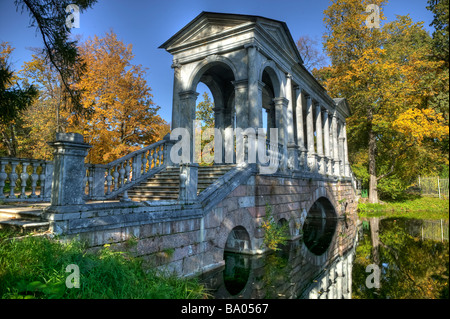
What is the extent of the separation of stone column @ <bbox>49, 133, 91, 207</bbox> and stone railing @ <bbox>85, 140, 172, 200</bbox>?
1.12m

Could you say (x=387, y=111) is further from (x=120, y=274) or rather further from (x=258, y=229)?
(x=120, y=274)

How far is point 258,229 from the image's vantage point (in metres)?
8.59

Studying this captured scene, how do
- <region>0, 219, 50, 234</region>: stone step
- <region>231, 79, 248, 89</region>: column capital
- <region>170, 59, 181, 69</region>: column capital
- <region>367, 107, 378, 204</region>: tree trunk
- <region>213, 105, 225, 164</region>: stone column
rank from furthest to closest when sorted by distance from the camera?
<region>367, 107, 378, 204</region>: tree trunk
<region>213, 105, 225, 164</region>: stone column
<region>170, 59, 181, 69</region>: column capital
<region>231, 79, 248, 89</region>: column capital
<region>0, 219, 50, 234</region>: stone step

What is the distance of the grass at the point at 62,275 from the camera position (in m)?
2.83

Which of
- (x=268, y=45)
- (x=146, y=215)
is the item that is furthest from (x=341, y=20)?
(x=146, y=215)

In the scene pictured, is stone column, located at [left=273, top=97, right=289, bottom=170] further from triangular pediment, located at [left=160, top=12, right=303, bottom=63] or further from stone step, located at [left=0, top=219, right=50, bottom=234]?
stone step, located at [left=0, top=219, right=50, bottom=234]

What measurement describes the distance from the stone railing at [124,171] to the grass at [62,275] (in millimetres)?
1794

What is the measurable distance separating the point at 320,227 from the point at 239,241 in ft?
26.2

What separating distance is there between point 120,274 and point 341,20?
2199cm

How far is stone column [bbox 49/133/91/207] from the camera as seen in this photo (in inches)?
165

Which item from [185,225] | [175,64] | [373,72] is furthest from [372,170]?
[185,225]

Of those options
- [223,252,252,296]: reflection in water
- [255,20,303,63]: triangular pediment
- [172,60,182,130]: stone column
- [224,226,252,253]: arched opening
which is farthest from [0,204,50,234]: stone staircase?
[255,20,303,63]: triangular pediment

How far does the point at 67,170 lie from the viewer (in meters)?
4.29
